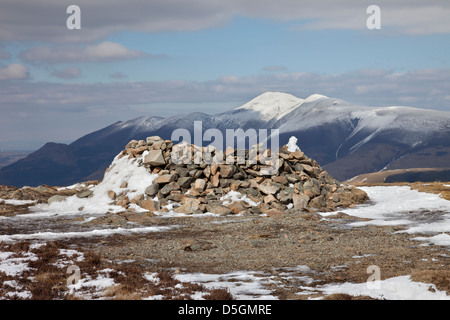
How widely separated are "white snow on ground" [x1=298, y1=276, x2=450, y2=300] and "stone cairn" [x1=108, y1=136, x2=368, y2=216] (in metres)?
20.1

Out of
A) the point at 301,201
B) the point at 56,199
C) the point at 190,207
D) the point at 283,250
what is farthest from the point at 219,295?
the point at 56,199

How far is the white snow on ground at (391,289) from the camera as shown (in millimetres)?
12477

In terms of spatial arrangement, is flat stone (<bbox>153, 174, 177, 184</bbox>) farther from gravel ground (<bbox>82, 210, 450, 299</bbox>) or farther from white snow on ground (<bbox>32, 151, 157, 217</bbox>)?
gravel ground (<bbox>82, 210, 450, 299</bbox>)

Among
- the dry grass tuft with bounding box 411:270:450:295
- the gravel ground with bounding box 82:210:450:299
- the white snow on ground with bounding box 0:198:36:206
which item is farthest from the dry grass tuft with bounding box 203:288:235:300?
the white snow on ground with bounding box 0:198:36:206

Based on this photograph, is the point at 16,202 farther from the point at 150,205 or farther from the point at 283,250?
the point at 283,250

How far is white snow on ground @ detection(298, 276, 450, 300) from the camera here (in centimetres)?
1248

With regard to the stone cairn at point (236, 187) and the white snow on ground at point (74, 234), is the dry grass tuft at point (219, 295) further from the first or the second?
the stone cairn at point (236, 187)

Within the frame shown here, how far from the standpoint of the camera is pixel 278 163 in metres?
40.6

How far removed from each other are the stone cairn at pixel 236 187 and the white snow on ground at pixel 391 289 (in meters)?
20.1

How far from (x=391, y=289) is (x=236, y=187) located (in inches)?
1026

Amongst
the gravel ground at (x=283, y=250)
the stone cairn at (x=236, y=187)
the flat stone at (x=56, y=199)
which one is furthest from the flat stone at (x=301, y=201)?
the flat stone at (x=56, y=199)
